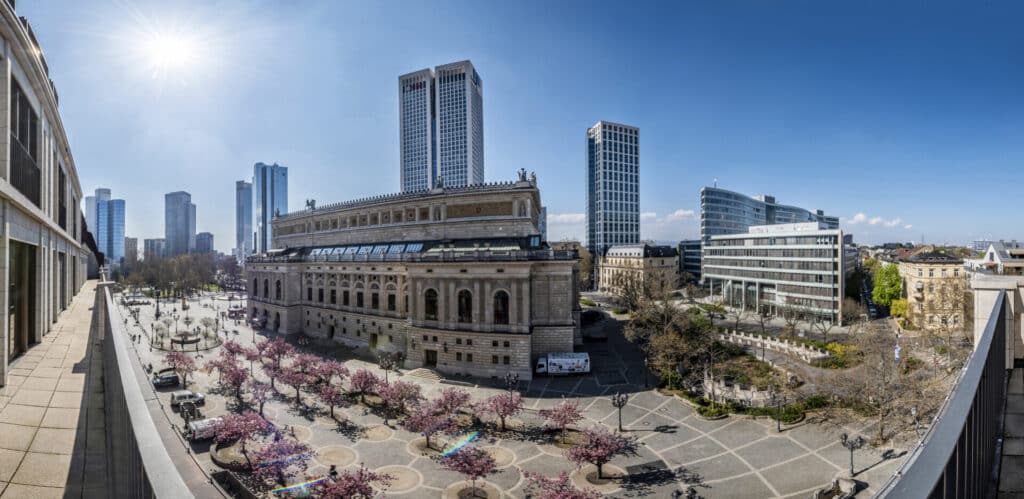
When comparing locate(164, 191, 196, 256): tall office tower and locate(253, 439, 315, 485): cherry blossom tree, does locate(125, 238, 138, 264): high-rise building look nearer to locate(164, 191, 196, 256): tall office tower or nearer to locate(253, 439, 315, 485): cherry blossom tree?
locate(164, 191, 196, 256): tall office tower

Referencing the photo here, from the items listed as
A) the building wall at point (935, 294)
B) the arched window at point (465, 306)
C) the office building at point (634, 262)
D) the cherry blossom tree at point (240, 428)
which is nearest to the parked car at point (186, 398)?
the cherry blossom tree at point (240, 428)

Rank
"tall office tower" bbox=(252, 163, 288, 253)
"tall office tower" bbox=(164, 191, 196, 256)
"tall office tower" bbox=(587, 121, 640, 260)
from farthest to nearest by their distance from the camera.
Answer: "tall office tower" bbox=(252, 163, 288, 253) < "tall office tower" bbox=(164, 191, 196, 256) < "tall office tower" bbox=(587, 121, 640, 260)

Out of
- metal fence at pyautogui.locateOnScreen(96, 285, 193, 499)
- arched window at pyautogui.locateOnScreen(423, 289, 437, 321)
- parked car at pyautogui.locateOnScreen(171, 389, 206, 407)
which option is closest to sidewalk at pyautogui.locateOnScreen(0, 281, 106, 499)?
metal fence at pyautogui.locateOnScreen(96, 285, 193, 499)

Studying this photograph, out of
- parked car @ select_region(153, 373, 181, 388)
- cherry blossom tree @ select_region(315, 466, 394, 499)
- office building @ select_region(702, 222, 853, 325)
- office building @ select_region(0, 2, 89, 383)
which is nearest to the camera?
office building @ select_region(0, 2, 89, 383)

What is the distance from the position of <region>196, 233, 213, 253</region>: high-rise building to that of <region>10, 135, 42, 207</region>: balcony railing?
20676 centimetres

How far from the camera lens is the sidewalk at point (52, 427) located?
4781 millimetres

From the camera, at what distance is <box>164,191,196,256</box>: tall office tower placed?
556 ft

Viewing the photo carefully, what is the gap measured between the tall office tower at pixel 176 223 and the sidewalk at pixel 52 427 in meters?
200

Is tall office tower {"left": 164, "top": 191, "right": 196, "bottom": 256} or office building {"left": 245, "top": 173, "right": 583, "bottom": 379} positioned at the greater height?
tall office tower {"left": 164, "top": 191, "right": 196, "bottom": 256}

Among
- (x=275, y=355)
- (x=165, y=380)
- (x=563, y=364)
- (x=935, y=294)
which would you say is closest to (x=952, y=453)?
(x=563, y=364)

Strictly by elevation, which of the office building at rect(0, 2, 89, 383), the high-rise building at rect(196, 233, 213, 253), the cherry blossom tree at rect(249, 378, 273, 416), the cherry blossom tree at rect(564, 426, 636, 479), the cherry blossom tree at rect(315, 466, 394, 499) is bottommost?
the cherry blossom tree at rect(249, 378, 273, 416)

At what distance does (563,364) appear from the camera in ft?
112

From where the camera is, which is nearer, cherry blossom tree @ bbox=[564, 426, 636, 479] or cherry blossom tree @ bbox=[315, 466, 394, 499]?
cherry blossom tree @ bbox=[315, 466, 394, 499]

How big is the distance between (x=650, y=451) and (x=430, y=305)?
21611 mm
